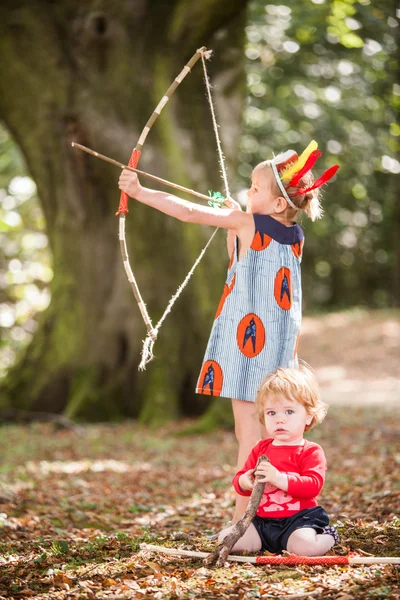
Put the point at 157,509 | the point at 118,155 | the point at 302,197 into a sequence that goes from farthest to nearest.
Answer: the point at 118,155 < the point at 157,509 < the point at 302,197

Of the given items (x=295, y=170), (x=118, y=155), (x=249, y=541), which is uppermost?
(x=118, y=155)

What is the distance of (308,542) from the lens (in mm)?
3178

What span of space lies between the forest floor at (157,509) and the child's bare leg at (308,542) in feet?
0.37

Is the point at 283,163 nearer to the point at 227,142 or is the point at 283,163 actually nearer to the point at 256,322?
the point at 256,322

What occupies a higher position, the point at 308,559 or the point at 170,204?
the point at 170,204

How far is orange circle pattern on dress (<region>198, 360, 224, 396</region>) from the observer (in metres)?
3.62

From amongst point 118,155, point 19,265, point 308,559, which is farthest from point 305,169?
point 19,265

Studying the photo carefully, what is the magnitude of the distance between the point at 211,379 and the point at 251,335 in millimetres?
285

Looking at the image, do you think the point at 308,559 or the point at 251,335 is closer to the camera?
the point at 308,559

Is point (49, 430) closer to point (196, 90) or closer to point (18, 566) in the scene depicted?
point (196, 90)

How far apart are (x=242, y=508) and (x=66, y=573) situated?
87 centimetres

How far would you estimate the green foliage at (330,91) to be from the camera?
380 inches

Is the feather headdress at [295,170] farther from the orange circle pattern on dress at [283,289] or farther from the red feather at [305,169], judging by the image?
the orange circle pattern on dress at [283,289]

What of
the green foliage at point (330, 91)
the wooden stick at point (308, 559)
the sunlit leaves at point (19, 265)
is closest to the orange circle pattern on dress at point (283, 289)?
the wooden stick at point (308, 559)
